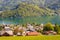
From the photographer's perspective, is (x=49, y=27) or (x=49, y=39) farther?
(x=49, y=27)

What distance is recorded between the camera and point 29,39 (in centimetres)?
1305

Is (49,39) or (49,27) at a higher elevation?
(49,39)

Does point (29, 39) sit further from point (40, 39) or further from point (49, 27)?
point (49, 27)

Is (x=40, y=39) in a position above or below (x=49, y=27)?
above

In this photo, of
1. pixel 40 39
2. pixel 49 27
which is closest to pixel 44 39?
pixel 40 39

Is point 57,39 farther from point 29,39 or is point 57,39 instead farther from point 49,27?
point 49,27

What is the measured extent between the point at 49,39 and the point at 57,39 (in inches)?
20.9

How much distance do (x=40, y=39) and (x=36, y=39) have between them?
309 mm

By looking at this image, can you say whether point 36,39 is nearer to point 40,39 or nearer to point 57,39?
point 40,39

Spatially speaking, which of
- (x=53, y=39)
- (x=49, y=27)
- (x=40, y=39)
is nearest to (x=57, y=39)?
(x=53, y=39)

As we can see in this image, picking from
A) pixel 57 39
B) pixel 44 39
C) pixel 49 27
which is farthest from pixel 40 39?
pixel 49 27

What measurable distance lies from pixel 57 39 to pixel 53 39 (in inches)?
10.4

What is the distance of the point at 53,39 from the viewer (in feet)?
41.7

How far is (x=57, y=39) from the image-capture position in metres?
12.6
